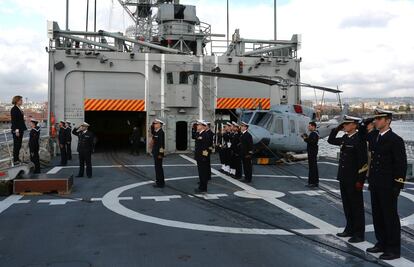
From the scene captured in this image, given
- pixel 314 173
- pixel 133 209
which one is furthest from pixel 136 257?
pixel 314 173

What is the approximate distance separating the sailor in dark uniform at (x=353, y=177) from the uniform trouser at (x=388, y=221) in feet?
1.35

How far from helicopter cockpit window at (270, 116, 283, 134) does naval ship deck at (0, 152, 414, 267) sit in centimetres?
359

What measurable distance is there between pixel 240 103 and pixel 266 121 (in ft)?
12.8

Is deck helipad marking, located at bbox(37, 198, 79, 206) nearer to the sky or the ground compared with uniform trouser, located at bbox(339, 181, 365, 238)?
nearer to the ground

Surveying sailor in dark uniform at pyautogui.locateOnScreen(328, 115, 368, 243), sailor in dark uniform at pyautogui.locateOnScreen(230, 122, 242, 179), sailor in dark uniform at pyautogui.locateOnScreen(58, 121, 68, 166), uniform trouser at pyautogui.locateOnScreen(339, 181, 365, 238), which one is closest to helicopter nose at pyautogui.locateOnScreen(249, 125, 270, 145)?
sailor in dark uniform at pyautogui.locateOnScreen(230, 122, 242, 179)

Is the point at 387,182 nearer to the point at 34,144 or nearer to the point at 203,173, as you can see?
the point at 203,173

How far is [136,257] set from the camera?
4527mm

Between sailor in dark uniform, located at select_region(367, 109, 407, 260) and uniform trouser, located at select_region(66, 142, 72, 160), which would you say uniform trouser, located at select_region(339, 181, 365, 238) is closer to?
sailor in dark uniform, located at select_region(367, 109, 407, 260)

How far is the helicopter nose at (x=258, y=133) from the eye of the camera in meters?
12.9

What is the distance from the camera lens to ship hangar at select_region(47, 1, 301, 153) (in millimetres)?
15812

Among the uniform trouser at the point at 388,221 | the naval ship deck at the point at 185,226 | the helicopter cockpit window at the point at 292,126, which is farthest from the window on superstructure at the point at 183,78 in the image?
the uniform trouser at the point at 388,221

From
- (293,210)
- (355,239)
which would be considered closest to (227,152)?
(293,210)

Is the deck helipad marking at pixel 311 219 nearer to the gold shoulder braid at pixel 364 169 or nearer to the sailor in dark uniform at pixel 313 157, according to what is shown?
the gold shoulder braid at pixel 364 169

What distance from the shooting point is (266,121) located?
13461 millimetres
